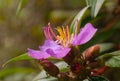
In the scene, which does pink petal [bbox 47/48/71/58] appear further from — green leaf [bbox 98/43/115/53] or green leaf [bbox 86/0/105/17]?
green leaf [bbox 98/43/115/53]

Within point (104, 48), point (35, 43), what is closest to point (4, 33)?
point (35, 43)

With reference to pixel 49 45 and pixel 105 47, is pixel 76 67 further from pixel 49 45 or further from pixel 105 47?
pixel 105 47

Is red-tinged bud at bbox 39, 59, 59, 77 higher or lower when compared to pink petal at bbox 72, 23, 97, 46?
lower

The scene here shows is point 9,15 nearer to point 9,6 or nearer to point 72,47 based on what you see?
point 9,6

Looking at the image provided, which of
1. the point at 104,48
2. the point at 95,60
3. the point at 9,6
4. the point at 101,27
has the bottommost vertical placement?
the point at 95,60

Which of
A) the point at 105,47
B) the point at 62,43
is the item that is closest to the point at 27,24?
the point at 105,47

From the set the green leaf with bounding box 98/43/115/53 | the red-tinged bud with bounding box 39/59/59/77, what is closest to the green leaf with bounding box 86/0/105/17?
the red-tinged bud with bounding box 39/59/59/77

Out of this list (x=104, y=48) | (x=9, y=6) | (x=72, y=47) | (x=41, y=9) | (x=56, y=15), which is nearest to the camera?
(x=72, y=47)

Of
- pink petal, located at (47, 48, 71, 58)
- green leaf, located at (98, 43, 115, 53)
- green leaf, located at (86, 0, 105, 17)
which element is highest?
green leaf, located at (98, 43, 115, 53)
